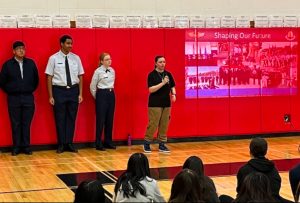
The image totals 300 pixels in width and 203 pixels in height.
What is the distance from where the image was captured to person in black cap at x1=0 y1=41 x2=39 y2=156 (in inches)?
348

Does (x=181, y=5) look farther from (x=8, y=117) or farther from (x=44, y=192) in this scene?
(x=44, y=192)

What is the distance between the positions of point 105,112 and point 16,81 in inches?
63.3

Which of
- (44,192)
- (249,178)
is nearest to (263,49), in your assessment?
(44,192)

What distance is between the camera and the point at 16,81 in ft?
29.0

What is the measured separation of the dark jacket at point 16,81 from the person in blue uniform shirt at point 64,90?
1.08ft

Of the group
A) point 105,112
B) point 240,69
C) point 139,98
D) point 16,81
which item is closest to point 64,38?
point 16,81

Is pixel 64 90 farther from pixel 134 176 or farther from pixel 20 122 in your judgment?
pixel 134 176

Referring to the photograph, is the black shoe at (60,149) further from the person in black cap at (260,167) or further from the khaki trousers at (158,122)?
the person in black cap at (260,167)

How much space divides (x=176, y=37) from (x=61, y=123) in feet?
9.14

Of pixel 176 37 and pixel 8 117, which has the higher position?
pixel 176 37

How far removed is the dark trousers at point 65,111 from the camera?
9.11 meters

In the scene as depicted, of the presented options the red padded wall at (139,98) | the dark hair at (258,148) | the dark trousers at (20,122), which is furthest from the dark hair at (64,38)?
the dark hair at (258,148)

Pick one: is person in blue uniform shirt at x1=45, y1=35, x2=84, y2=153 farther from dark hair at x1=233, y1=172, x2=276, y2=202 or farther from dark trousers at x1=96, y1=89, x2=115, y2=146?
dark hair at x1=233, y1=172, x2=276, y2=202

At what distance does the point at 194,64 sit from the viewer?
10.3 meters
